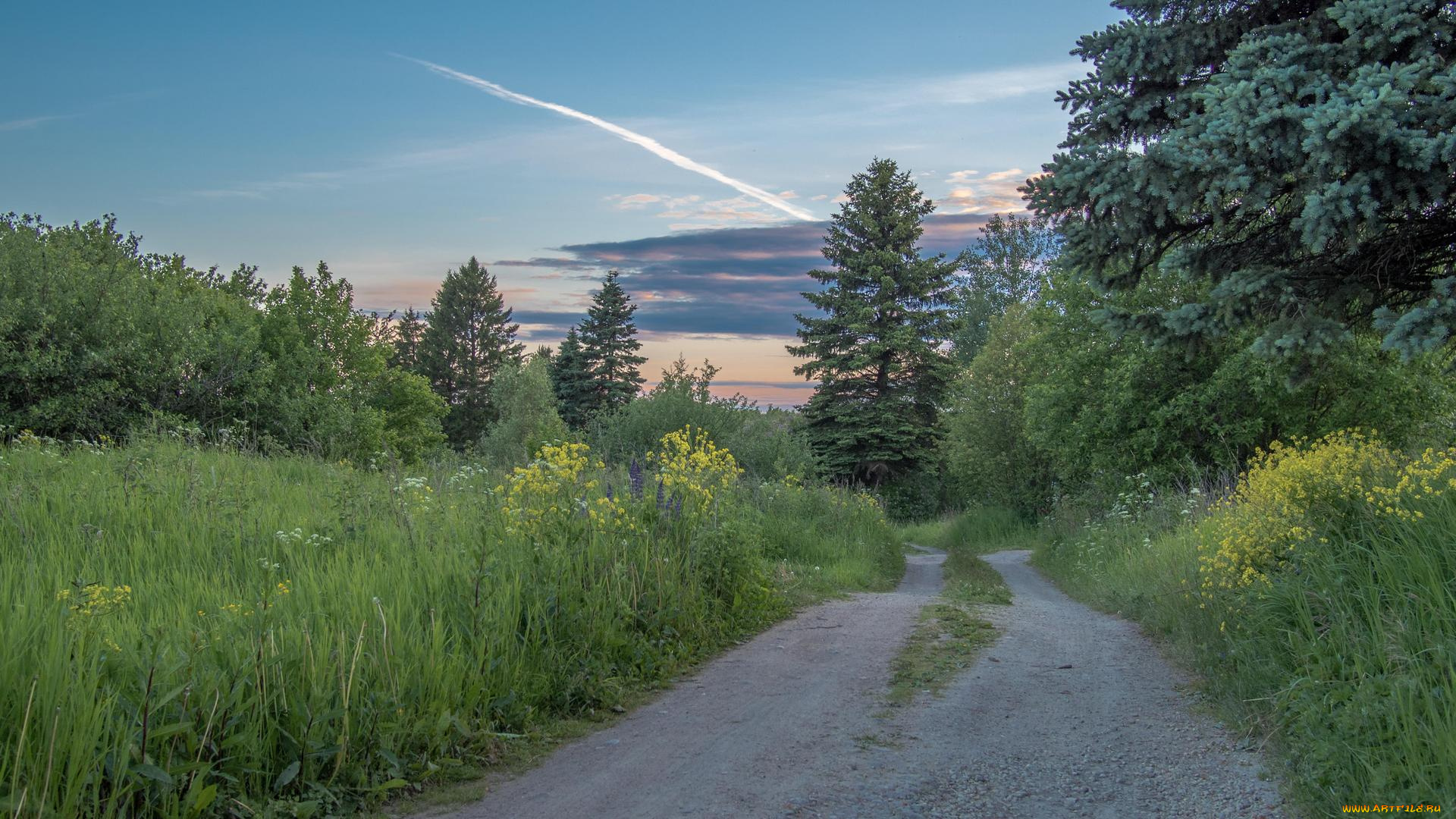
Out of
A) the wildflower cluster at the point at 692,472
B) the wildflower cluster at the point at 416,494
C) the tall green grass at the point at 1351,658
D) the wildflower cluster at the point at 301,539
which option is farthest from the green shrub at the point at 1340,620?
the wildflower cluster at the point at 301,539

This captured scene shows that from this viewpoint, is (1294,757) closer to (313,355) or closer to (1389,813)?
(1389,813)

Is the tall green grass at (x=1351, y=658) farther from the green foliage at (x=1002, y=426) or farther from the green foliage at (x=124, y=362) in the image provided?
the green foliage at (x=1002, y=426)

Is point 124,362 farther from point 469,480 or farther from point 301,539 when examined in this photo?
point 301,539

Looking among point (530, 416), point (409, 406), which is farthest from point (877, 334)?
point (409, 406)

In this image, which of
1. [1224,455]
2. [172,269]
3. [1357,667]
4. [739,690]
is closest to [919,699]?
[739,690]

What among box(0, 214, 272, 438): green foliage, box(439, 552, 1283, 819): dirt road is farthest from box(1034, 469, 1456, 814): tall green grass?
box(0, 214, 272, 438): green foliage

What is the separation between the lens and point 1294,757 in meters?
4.59

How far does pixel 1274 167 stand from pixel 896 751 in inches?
185

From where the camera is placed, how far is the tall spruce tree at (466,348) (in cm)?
6894

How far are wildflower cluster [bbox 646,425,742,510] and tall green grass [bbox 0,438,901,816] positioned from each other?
0.66 ft

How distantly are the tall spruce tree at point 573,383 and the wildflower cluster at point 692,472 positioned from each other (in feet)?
164

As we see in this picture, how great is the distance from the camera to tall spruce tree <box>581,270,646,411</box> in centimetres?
6166

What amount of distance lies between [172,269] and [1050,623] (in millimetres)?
45675

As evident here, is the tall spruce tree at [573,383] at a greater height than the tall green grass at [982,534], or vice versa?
the tall spruce tree at [573,383]
